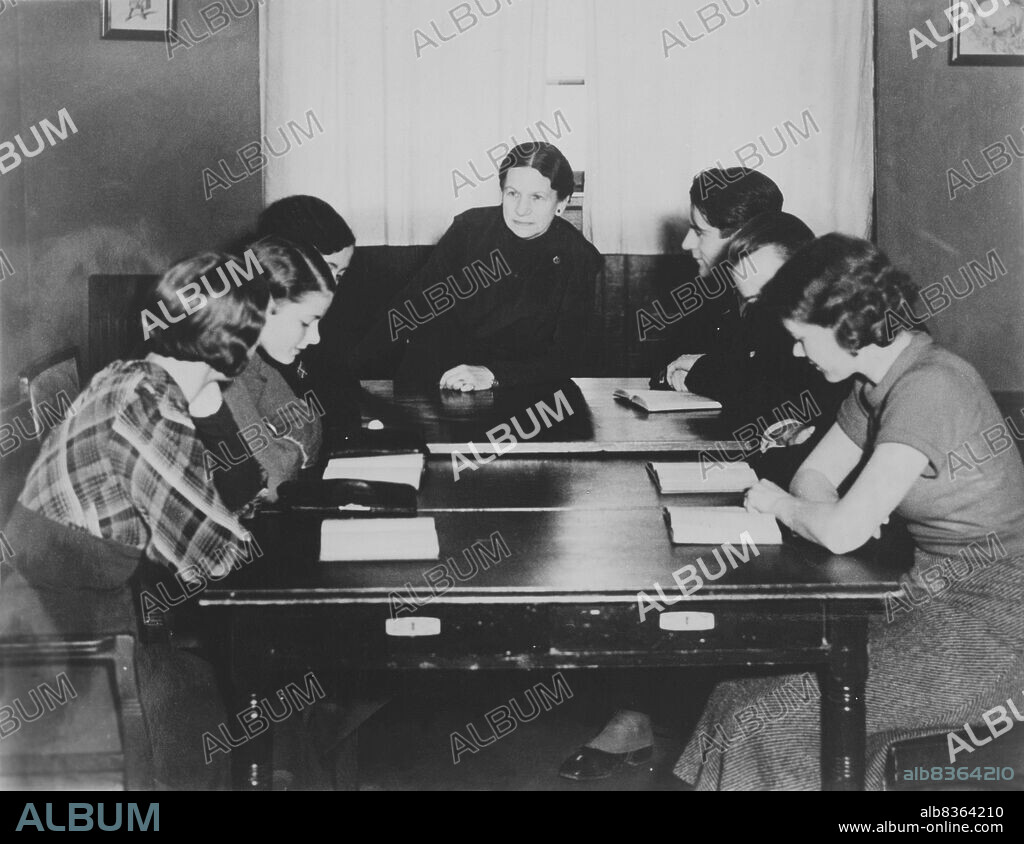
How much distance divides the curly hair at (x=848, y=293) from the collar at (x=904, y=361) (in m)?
0.05

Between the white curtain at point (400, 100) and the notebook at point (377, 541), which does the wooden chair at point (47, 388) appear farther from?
the white curtain at point (400, 100)

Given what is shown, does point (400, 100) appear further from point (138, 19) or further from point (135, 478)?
point (135, 478)

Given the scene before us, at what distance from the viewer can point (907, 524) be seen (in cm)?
209

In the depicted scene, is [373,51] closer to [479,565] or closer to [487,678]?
[487,678]

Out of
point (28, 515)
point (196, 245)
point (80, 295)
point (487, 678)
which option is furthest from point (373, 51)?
point (28, 515)

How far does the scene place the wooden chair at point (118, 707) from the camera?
5.51 feet

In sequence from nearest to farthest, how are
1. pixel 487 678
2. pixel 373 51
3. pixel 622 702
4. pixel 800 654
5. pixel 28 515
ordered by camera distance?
1. pixel 800 654
2. pixel 28 515
3. pixel 622 702
4. pixel 487 678
5. pixel 373 51

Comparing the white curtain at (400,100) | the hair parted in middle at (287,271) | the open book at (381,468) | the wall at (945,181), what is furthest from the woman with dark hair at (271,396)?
the wall at (945,181)

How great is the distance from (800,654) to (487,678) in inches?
59.7

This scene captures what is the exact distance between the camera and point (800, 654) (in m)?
1.72

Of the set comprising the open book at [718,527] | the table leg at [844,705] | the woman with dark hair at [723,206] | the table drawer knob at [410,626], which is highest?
the woman with dark hair at [723,206]

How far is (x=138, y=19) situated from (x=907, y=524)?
3859mm

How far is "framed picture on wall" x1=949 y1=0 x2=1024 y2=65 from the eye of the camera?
4695 millimetres

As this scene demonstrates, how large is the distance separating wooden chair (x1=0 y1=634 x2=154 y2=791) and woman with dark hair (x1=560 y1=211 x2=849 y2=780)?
46.1 inches
